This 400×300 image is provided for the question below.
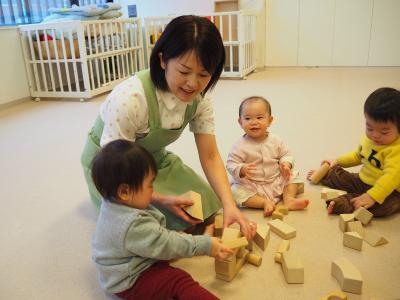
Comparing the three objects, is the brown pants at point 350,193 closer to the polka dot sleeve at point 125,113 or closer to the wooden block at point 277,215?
the wooden block at point 277,215

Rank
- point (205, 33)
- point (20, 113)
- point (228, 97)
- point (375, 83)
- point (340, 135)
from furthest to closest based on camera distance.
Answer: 1. point (375, 83)
2. point (228, 97)
3. point (20, 113)
4. point (340, 135)
5. point (205, 33)

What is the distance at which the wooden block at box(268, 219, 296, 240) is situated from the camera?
1101 mm

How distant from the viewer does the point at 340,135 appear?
197cm

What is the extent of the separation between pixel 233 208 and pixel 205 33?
1.53 feet

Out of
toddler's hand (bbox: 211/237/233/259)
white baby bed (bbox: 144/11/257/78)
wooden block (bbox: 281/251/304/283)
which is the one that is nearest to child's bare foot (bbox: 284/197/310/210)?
wooden block (bbox: 281/251/304/283)

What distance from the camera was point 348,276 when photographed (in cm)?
87

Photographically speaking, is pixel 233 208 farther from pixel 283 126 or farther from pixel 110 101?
pixel 283 126

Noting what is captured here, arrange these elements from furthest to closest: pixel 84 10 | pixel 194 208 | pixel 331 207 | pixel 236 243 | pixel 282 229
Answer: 1. pixel 84 10
2. pixel 331 207
3. pixel 282 229
4. pixel 194 208
5. pixel 236 243

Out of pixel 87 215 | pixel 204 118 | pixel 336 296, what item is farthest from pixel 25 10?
pixel 336 296

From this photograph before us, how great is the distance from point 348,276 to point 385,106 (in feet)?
1.78

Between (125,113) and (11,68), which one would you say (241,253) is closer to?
(125,113)

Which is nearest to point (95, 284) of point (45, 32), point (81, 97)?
point (81, 97)

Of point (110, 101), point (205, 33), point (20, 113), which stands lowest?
point (20, 113)

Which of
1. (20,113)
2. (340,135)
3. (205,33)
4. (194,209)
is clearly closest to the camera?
(205,33)
